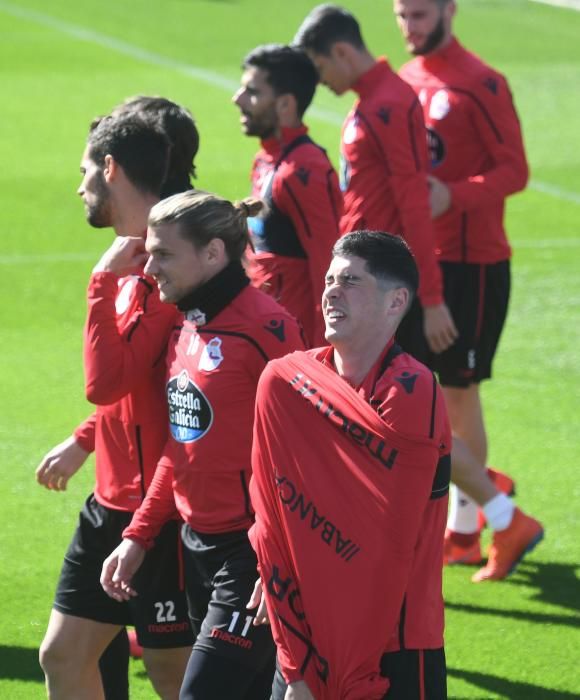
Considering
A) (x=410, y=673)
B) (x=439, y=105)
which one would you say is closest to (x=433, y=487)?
(x=410, y=673)

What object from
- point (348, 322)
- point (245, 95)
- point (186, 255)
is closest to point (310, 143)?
point (245, 95)

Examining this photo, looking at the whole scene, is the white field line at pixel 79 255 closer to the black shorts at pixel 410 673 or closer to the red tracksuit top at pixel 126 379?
the red tracksuit top at pixel 126 379

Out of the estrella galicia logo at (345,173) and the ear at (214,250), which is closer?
the ear at (214,250)

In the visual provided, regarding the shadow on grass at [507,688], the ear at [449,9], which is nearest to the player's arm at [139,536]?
the shadow on grass at [507,688]

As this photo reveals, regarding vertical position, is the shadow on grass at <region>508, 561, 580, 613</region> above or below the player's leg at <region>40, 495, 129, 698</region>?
below

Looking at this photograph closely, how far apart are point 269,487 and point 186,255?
896 mm

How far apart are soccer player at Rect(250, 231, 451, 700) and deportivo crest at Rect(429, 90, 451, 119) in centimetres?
357

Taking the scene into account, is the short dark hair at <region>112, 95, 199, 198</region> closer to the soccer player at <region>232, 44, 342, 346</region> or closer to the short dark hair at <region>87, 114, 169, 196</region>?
the short dark hair at <region>87, 114, 169, 196</region>

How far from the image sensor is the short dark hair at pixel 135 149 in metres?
5.03

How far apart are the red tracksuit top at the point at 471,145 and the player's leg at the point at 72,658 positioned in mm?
3167

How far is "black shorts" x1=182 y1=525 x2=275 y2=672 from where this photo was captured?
4.55m

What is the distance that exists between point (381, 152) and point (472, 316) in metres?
1.01

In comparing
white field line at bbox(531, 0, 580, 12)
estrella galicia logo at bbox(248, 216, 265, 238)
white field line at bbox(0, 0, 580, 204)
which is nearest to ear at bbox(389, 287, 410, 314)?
estrella galicia logo at bbox(248, 216, 265, 238)

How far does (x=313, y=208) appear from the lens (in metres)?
6.65
